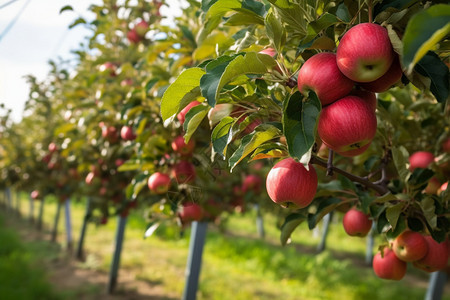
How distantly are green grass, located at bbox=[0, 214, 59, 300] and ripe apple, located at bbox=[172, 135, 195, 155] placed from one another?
3718mm

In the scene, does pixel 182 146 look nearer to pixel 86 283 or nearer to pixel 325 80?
pixel 325 80

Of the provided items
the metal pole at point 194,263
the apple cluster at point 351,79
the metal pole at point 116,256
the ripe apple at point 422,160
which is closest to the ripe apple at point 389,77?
the apple cluster at point 351,79

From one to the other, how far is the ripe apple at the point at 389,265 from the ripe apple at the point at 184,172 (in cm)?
91

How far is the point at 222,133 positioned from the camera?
974 millimetres

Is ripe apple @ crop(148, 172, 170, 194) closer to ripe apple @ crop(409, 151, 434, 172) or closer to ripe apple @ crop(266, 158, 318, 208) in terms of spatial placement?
ripe apple @ crop(266, 158, 318, 208)

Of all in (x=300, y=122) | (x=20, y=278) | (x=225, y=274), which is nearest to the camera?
(x=300, y=122)

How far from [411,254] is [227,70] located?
97cm

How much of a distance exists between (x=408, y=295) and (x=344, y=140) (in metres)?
6.83

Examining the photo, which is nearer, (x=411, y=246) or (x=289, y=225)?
(x=411, y=246)

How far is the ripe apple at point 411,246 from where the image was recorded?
1205 millimetres

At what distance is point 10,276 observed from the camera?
16.6ft

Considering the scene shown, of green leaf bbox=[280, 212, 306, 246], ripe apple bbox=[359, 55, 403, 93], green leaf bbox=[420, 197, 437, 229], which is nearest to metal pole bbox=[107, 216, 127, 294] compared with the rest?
green leaf bbox=[280, 212, 306, 246]

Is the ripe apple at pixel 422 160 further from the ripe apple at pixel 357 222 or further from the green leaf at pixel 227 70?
the green leaf at pixel 227 70

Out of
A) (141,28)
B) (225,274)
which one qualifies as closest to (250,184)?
(141,28)
